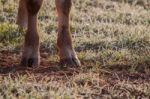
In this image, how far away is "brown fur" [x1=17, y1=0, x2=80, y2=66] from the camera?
7.08m

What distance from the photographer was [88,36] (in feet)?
29.6

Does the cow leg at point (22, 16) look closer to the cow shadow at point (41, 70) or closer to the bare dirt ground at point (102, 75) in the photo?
the bare dirt ground at point (102, 75)

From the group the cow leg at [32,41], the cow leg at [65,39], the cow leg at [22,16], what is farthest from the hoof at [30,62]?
the cow leg at [22,16]

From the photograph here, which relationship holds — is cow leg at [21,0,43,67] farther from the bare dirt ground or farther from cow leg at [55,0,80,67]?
cow leg at [55,0,80,67]

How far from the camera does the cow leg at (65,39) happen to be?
23.2 ft

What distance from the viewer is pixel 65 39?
7262 mm

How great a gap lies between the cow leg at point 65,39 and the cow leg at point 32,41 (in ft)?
0.93

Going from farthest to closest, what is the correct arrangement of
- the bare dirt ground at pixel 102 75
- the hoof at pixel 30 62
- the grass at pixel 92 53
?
the hoof at pixel 30 62
the bare dirt ground at pixel 102 75
the grass at pixel 92 53

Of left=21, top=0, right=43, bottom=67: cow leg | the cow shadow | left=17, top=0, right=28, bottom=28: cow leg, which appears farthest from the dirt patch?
left=17, top=0, right=28, bottom=28: cow leg

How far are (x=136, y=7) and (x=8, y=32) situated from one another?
16.0 ft

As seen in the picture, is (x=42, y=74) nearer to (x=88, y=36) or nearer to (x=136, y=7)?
(x=88, y=36)

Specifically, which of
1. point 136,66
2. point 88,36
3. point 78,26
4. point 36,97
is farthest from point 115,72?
point 78,26

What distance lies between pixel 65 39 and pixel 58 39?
96mm

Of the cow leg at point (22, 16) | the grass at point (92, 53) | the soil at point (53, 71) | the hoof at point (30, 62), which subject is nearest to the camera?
the grass at point (92, 53)
